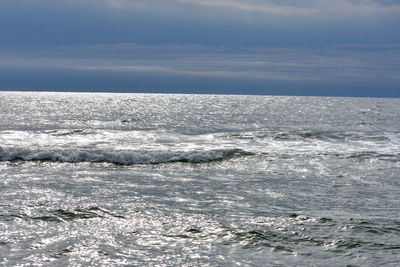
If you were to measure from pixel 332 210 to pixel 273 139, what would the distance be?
22184mm

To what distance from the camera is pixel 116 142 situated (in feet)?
106

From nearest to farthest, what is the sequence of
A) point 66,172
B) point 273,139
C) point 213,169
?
point 66,172
point 213,169
point 273,139

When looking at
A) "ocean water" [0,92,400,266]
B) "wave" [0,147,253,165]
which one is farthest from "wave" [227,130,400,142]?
"wave" [0,147,253,165]

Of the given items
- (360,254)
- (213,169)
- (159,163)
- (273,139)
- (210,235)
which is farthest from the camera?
(273,139)

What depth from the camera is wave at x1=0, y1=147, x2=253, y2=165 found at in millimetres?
23266

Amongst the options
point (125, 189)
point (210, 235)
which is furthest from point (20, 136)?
point (210, 235)

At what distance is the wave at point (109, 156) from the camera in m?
23.3

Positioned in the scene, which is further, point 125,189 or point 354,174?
point 354,174

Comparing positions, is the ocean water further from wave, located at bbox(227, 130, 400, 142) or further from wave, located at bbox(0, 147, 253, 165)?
wave, located at bbox(227, 130, 400, 142)

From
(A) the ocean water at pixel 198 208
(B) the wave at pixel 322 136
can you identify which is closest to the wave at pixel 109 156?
(A) the ocean water at pixel 198 208

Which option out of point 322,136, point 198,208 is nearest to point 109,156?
point 198,208

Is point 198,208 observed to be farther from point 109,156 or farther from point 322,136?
point 322,136

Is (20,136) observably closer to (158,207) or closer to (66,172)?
(66,172)

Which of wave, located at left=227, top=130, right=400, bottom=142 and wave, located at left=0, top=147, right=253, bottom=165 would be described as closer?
wave, located at left=0, top=147, right=253, bottom=165
